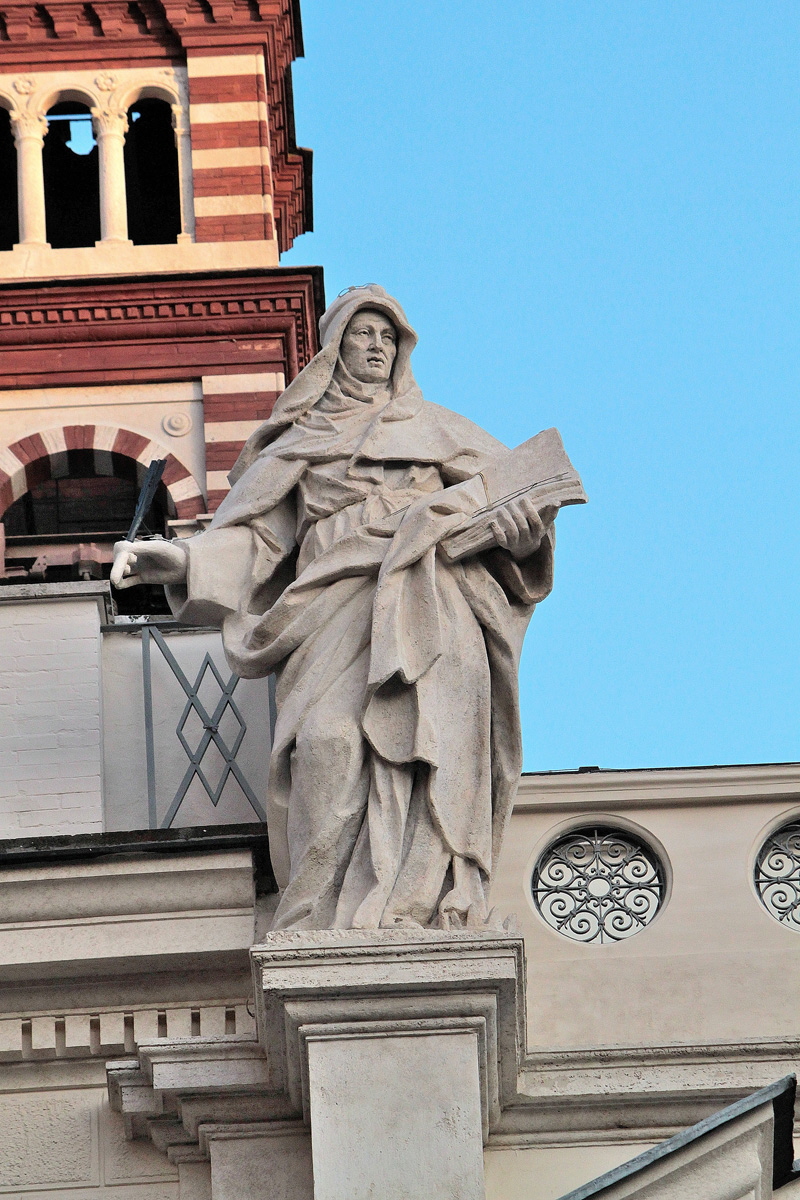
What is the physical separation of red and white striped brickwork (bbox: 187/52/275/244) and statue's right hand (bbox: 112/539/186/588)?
36.4ft

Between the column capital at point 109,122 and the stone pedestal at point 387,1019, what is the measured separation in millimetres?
13544

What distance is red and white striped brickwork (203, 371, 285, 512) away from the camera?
19.8 metres

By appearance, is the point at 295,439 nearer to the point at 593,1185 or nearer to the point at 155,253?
the point at 593,1185

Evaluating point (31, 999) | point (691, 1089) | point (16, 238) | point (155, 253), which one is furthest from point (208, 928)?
point (16, 238)

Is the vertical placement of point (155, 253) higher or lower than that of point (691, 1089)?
higher

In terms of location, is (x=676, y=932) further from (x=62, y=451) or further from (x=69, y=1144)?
(x=62, y=451)

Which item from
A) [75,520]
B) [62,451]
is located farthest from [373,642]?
[75,520]

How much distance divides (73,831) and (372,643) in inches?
70.5

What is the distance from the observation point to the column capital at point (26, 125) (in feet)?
70.6

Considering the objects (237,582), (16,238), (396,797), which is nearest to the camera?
(396,797)

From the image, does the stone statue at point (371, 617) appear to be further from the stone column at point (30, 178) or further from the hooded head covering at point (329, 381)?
the stone column at point (30, 178)

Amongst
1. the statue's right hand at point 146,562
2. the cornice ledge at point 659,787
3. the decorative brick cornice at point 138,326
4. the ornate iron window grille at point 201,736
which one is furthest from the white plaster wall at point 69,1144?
the decorative brick cornice at point 138,326

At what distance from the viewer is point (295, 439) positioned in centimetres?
1038

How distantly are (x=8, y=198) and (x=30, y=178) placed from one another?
1453 mm
